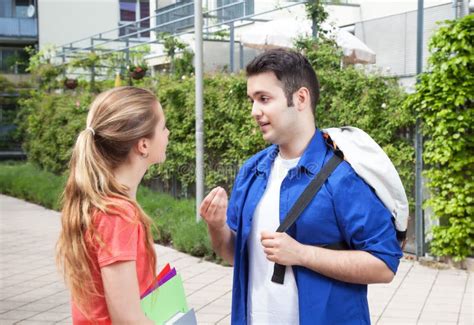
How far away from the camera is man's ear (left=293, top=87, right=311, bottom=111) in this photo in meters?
2.13

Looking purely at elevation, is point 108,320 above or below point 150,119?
below

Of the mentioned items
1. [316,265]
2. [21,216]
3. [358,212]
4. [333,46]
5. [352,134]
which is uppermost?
[333,46]

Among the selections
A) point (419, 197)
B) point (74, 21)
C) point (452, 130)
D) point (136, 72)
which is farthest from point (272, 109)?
point (74, 21)

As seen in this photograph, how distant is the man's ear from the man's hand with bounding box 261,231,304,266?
0.42m

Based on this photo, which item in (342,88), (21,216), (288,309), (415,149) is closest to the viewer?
(288,309)

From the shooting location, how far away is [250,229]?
2.19 metres

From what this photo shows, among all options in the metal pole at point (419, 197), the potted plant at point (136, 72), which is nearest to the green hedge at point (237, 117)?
the metal pole at point (419, 197)

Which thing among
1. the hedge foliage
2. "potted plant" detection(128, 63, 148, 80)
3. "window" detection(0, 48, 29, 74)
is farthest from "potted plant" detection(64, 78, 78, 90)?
"window" detection(0, 48, 29, 74)

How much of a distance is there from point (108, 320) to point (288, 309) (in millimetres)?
540

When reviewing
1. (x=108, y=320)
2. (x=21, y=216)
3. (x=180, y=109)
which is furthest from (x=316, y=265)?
(x=21, y=216)

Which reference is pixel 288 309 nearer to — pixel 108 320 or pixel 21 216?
pixel 108 320

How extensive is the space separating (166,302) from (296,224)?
0.45 meters

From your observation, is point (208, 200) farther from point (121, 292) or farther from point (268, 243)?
point (121, 292)

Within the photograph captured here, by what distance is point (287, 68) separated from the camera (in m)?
2.12
